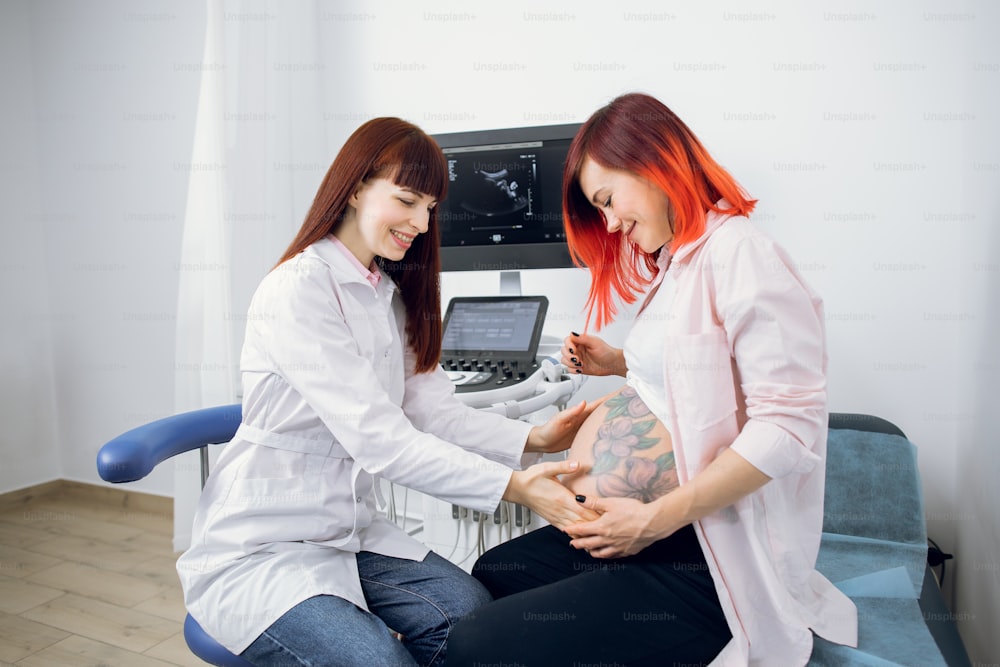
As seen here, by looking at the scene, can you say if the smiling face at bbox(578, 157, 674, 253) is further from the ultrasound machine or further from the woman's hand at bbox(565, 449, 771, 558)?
the ultrasound machine

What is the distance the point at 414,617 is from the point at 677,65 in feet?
5.34

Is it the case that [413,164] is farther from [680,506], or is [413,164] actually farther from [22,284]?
[22,284]

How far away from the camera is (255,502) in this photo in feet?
3.87

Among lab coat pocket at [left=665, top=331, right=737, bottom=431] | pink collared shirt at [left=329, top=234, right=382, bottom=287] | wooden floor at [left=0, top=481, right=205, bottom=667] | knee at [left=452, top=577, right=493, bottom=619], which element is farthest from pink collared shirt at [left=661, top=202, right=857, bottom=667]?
wooden floor at [left=0, top=481, right=205, bottom=667]

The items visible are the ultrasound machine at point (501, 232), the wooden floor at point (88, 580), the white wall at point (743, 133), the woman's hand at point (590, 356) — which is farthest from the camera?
the wooden floor at point (88, 580)

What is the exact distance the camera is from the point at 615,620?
1075mm

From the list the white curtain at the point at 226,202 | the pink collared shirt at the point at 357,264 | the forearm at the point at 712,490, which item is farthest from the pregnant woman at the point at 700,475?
the white curtain at the point at 226,202

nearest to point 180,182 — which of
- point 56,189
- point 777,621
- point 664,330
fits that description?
point 56,189

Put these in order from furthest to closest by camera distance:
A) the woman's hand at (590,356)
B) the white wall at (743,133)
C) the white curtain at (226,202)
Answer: the white curtain at (226,202), the white wall at (743,133), the woman's hand at (590,356)

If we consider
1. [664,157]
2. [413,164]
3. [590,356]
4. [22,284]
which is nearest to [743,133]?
[590,356]

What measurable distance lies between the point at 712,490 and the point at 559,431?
44 centimetres

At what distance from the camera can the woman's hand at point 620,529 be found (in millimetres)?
1059

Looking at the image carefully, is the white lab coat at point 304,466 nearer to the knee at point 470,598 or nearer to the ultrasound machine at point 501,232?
the knee at point 470,598

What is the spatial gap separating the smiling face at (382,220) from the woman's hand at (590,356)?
16.0 inches
